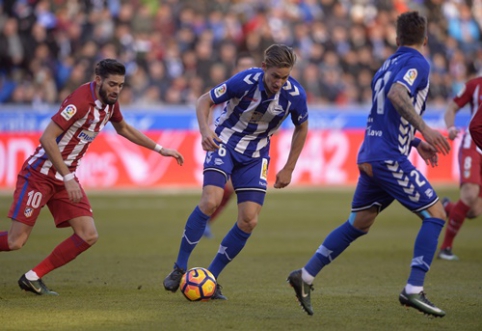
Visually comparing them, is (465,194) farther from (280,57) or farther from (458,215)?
(280,57)

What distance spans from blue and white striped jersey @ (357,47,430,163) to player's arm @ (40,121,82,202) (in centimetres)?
250

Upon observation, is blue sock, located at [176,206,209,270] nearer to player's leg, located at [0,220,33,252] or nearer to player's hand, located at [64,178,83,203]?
player's hand, located at [64,178,83,203]

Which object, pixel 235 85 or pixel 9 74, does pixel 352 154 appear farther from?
pixel 235 85

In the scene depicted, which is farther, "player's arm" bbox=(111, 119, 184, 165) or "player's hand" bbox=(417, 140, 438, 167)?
"player's arm" bbox=(111, 119, 184, 165)

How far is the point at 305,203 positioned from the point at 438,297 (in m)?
10.6

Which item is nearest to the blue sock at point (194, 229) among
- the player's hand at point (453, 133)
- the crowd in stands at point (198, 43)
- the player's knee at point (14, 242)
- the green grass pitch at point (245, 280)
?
the green grass pitch at point (245, 280)

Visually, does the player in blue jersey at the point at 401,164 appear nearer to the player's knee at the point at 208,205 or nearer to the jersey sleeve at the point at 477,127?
the jersey sleeve at the point at 477,127

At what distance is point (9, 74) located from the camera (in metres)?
20.8

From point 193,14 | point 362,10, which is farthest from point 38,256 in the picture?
point 362,10

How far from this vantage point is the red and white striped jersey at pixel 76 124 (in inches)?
319

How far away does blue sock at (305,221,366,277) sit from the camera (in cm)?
736

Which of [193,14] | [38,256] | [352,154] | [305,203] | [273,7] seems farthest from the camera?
[273,7]

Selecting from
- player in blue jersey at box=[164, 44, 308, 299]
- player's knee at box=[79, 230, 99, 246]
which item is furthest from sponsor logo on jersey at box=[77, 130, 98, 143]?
player in blue jersey at box=[164, 44, 308, 299]

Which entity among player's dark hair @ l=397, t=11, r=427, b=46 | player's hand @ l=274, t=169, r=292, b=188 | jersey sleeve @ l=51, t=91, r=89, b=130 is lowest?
player's hand @ l=274, t=169, r=292, b=188
